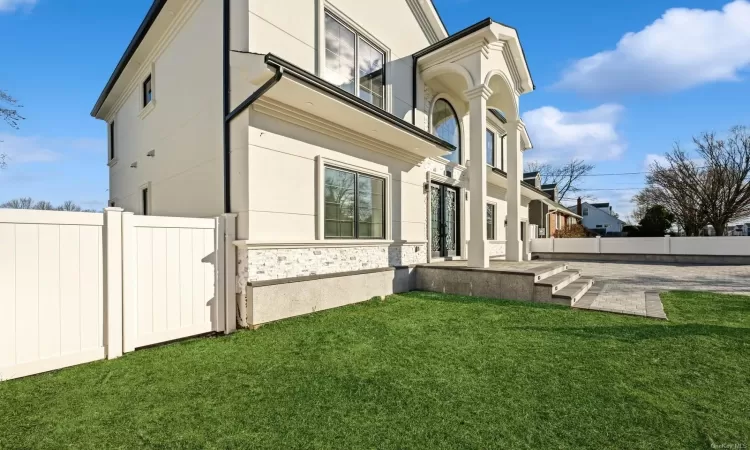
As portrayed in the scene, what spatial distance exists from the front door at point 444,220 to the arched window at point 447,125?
1.18 meters

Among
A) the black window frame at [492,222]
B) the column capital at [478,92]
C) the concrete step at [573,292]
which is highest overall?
the column capital at [478,92]

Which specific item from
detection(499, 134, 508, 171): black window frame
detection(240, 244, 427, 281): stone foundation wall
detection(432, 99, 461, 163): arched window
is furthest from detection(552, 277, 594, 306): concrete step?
detection(499, 134, 508, 171): black window frame

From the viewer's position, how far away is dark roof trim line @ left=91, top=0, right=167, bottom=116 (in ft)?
21.9

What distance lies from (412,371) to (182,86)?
6900mm

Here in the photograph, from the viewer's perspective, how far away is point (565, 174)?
35156 millimetres

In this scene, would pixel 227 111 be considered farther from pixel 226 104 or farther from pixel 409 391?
pixel 409 391

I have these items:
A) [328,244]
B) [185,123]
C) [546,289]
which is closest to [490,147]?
[546,289]

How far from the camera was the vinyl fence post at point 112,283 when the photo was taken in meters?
3.56

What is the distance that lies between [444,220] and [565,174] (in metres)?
31.9

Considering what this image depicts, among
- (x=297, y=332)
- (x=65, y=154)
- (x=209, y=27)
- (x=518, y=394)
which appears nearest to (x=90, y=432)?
(x=297, y=332)

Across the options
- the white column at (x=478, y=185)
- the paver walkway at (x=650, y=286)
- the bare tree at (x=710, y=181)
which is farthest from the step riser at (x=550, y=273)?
the bare tree at (x=710, y=181)

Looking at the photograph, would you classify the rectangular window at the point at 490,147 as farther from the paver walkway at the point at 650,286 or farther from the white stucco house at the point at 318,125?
the paver walkway at the point at 650,286

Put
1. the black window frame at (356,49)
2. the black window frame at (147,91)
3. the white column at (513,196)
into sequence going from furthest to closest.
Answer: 1. the white column at (513,196)
2. the black window frame at (147,91)
3. the black window frame at (356,49)

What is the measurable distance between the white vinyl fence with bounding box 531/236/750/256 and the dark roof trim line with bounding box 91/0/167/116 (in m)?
17.2
